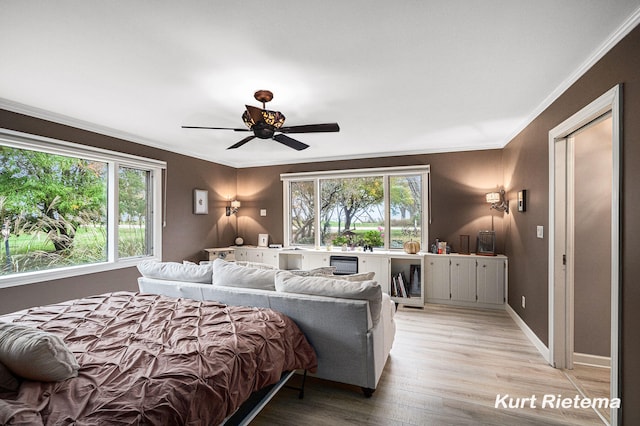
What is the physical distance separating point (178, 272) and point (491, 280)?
423 centimetres

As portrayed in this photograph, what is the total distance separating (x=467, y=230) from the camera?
189 inches

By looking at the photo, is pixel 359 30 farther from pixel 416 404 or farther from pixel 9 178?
pixel 9 178

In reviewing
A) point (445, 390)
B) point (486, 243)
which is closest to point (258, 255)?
point (486, 243)

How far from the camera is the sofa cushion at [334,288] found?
7.13 feet

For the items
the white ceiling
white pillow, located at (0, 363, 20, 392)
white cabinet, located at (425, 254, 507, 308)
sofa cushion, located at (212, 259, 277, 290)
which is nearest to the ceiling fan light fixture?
the white ceiling

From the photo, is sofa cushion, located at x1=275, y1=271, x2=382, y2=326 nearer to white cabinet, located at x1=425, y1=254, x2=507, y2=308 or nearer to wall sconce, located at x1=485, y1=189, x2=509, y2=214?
white cabinet, located at x1=425, y1=254, x2=507, y2=308

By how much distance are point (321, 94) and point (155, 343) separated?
2.39 m

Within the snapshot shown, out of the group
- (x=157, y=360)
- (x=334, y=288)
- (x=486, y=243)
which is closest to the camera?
(x=157, y=360)

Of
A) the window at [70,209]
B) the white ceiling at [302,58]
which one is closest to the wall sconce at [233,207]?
the window at [70,209]

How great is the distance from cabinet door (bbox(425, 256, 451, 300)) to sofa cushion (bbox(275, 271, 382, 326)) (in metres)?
2.71

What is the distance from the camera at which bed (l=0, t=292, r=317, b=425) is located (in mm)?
1147

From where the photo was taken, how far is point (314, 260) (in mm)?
5332

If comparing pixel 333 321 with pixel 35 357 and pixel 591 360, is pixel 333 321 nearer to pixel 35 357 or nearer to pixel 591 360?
pixel 35 357

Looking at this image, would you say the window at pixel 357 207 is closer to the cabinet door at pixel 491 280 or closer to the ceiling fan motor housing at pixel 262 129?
→ the cabinet door at pixel 491 280
